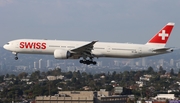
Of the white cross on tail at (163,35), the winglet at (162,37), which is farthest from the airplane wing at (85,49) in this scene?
the white cross on tail at (163,35)

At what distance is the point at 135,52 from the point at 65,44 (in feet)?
33.1

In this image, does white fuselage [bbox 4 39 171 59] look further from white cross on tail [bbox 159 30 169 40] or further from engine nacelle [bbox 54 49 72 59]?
white cross on tail [bbox 159 30 169 40]

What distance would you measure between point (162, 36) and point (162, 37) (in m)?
0.20

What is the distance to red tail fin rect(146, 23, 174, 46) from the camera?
3076 inches

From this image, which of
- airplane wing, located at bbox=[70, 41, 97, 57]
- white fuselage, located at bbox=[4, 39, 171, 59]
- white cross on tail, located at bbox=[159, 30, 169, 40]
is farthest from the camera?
white cross on tail, located at bbox=[159, 30, 169, 40]

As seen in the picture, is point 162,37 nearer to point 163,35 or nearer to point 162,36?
point 162,36

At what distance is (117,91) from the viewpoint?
14662cm

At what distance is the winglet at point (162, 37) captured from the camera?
256 ft

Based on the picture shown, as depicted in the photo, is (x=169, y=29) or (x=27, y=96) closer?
(x=169, y=29)

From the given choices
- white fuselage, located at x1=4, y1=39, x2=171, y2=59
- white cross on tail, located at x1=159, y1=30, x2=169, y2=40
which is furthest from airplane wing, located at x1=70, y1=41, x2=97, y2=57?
white cross on tail, located at x1=159, y1=30, x2=169, y2=40

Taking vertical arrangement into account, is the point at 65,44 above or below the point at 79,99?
above

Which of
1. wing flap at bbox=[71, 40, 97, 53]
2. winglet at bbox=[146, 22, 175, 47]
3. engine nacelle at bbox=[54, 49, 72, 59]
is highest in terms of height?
winglet at bbox=[146, 22, 175, 47]

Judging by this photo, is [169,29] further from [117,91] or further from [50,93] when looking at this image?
[117,91]

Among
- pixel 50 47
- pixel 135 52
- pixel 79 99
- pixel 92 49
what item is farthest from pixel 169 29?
pixel 79 99
